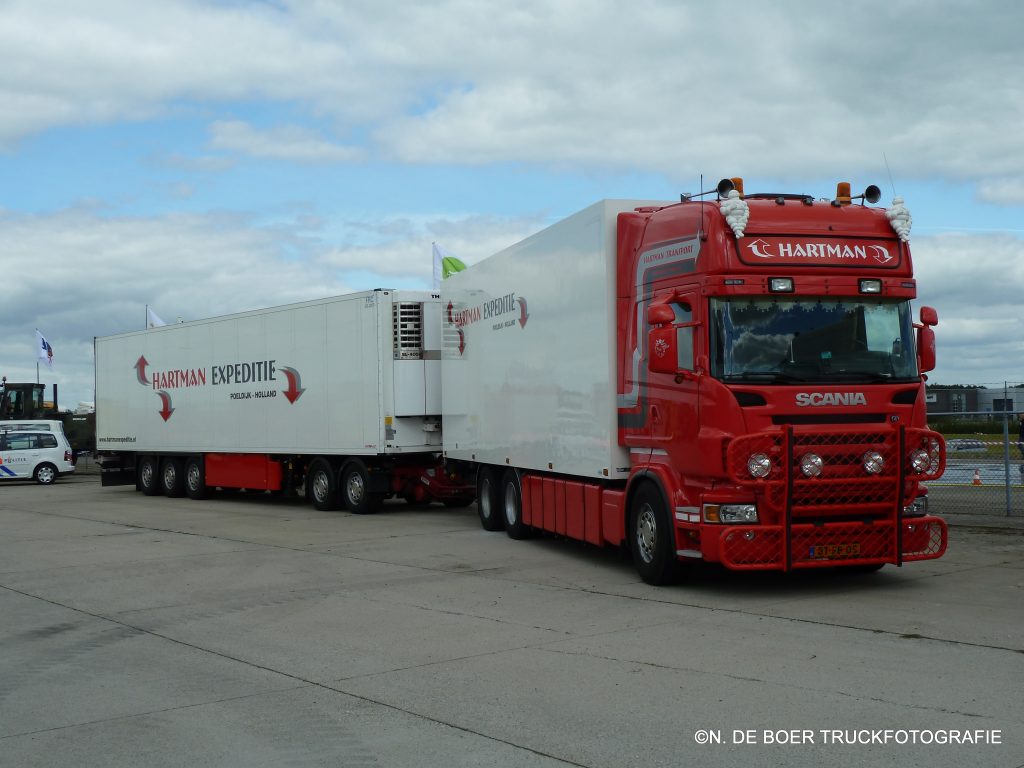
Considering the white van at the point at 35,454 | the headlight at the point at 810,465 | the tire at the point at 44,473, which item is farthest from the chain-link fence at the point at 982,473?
the tire at the point at 44,473

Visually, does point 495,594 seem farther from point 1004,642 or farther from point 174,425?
point 174,425

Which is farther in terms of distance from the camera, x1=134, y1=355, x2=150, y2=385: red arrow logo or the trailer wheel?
the trailer wheel

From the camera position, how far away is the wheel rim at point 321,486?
2170 cm

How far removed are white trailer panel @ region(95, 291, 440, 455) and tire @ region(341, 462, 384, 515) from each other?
42 cm

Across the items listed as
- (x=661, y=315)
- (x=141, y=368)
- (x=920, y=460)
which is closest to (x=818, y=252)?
(x=661, y=315)

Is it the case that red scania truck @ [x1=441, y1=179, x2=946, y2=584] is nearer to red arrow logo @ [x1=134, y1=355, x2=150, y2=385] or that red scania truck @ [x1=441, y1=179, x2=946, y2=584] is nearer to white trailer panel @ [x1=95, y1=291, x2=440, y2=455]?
white trailer panel @ [x1=95, y1=291, x2=440, y2=455]

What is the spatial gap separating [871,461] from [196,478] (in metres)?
19.3

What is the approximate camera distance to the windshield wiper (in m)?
9.98

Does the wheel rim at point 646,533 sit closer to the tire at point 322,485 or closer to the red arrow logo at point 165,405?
the tire at point 322,485

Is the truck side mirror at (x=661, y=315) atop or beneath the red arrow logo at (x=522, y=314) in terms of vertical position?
beneath

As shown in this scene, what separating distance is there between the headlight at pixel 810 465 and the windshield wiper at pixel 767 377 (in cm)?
67

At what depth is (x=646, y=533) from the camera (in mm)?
11305

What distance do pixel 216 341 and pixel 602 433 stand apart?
14.8 m

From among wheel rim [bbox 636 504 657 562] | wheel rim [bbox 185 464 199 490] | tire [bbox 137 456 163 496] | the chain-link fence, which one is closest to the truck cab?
wheel rim [bbox 636 504 657 562]
